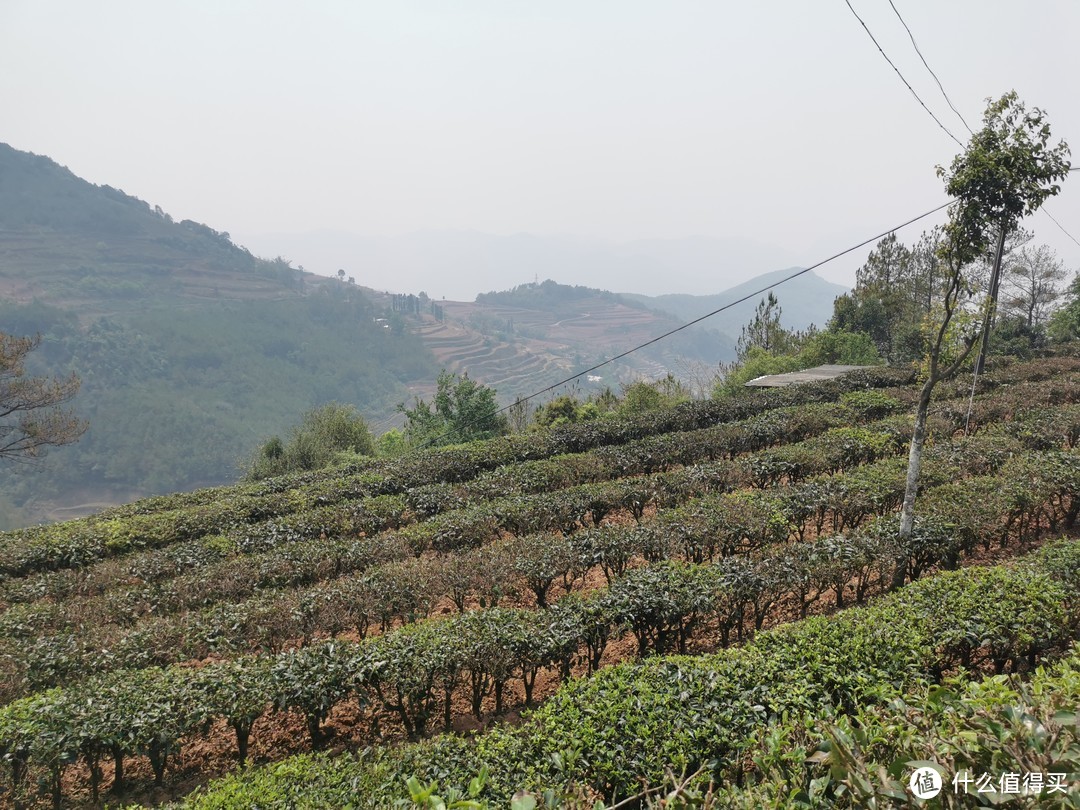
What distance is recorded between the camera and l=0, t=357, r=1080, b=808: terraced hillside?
12.1ft

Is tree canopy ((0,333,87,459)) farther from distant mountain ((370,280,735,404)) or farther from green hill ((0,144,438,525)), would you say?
distant mountain ((370,280,735,404))

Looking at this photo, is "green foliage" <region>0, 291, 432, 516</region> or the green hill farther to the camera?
the green hill

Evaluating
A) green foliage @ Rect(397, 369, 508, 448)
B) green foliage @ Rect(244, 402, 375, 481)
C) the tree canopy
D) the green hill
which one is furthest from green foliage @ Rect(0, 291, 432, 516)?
green foliage @ Rect(397, 369, 508, 448)

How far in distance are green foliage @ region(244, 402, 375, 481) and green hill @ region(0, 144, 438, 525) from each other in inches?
2118

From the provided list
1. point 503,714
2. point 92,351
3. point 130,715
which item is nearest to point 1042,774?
point 503,714

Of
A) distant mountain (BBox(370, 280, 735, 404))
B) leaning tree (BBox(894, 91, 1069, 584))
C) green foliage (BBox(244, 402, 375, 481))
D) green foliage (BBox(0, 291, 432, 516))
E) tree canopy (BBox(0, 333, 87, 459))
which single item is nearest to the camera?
leaning tree (BBox(894, 91, 1069, 584))

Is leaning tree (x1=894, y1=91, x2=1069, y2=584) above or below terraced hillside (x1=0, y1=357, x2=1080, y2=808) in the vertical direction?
above

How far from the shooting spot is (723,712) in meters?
3.86

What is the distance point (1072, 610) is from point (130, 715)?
8880 mm

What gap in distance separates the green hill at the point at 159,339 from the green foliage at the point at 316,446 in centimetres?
5379

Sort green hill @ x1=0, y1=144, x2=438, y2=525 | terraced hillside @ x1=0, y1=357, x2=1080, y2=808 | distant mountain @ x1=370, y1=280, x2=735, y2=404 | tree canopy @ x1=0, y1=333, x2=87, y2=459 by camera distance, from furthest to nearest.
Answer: distant mountain @ x1=370, y1=280, x2=735, y2=404 < green hill @ x1=0, y1=144, x2=438, y2=525 < tree canopy @ x1=0, y1=333, x2=87, y2=459 < terraced hillside @ x1=0, y1=357, x2=1080, y2=808

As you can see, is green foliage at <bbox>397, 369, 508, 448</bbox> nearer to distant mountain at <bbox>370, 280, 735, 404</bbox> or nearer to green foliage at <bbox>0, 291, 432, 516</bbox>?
green foliage at <bbox>0, 291, 432, 516</bbox>

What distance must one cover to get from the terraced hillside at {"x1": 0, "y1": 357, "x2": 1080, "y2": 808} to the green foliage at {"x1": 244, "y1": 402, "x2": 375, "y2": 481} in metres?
12.8

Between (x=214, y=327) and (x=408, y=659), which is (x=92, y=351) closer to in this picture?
(x=214, y=327)
